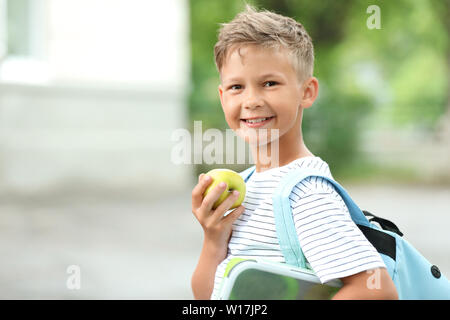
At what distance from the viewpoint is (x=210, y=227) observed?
159 centimetres

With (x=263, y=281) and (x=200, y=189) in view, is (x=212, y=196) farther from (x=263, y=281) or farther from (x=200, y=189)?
(x=263, y=281)

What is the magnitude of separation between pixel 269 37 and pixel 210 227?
49 centimetres

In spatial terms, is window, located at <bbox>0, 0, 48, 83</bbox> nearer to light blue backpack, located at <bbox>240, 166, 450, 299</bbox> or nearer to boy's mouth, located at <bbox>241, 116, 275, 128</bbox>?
boy's mouth, located at <bbox>241, 116, 275, 128</bbox>

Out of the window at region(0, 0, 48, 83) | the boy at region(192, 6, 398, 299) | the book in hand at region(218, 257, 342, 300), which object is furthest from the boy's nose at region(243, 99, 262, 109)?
the window at region(0, 0, 48, 83)

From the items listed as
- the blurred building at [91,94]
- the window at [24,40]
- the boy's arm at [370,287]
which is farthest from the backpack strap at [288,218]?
A: the window at [24,40]

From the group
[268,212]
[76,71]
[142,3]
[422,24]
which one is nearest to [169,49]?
[142,3]

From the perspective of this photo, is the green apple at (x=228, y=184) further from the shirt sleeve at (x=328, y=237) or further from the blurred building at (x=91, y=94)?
the blurred building at (x=91, y=94)

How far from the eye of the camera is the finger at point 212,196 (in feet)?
5.02

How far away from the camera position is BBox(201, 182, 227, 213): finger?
5.02ft

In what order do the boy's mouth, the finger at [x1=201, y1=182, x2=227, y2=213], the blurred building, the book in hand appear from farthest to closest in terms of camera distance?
the blurred building < the boy's mouth < the finger at [x1=201, y1=182, x2=227, y2=213] < the book in hand

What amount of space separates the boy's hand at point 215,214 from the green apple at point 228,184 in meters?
0.01

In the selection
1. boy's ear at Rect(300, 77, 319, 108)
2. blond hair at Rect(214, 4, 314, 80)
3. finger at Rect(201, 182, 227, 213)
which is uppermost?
blond hair at Rect(214, 4, 314, 80)
